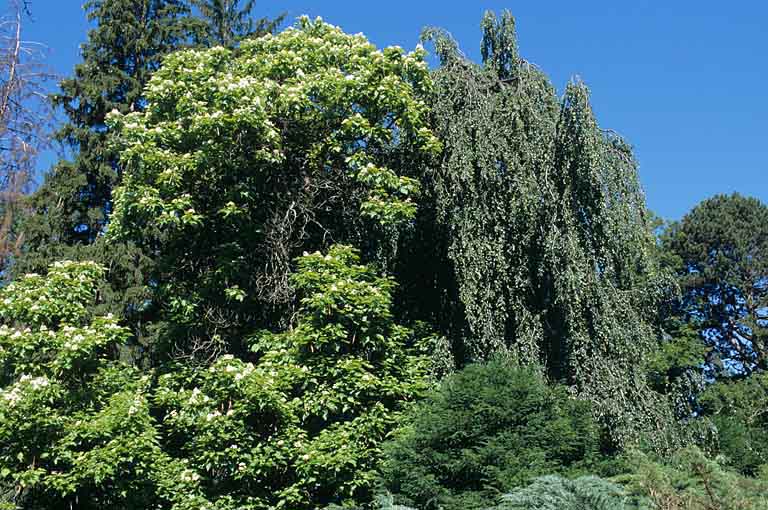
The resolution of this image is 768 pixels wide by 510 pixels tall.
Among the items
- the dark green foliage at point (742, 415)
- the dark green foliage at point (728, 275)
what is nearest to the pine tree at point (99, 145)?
the dark green foliage at point (742, 415)

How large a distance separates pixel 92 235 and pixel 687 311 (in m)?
21.2

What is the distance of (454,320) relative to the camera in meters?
10.5

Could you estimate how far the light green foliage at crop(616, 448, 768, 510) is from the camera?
5.80 meters

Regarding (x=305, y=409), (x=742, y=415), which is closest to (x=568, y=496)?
(x=305, y=409)

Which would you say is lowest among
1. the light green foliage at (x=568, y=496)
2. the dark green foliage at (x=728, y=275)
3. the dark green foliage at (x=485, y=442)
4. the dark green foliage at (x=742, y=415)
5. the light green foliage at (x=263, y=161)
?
the light green foliage at (x=568, y=496)

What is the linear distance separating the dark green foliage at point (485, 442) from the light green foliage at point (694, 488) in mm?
973

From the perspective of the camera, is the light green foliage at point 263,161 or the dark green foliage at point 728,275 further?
the dark green foliage at point 728,275

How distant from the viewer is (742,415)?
59.2ft

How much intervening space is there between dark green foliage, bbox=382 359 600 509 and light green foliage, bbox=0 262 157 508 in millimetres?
3123

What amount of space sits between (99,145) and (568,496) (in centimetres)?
1201

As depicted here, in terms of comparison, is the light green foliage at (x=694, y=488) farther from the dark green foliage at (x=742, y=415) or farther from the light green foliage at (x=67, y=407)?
the dark green foliage at (x=742, y=415)

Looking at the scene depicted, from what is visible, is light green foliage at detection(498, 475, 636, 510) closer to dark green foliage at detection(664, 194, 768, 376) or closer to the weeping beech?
the weeping beech

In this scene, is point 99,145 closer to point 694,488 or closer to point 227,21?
point 227,21

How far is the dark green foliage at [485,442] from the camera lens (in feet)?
24.3
